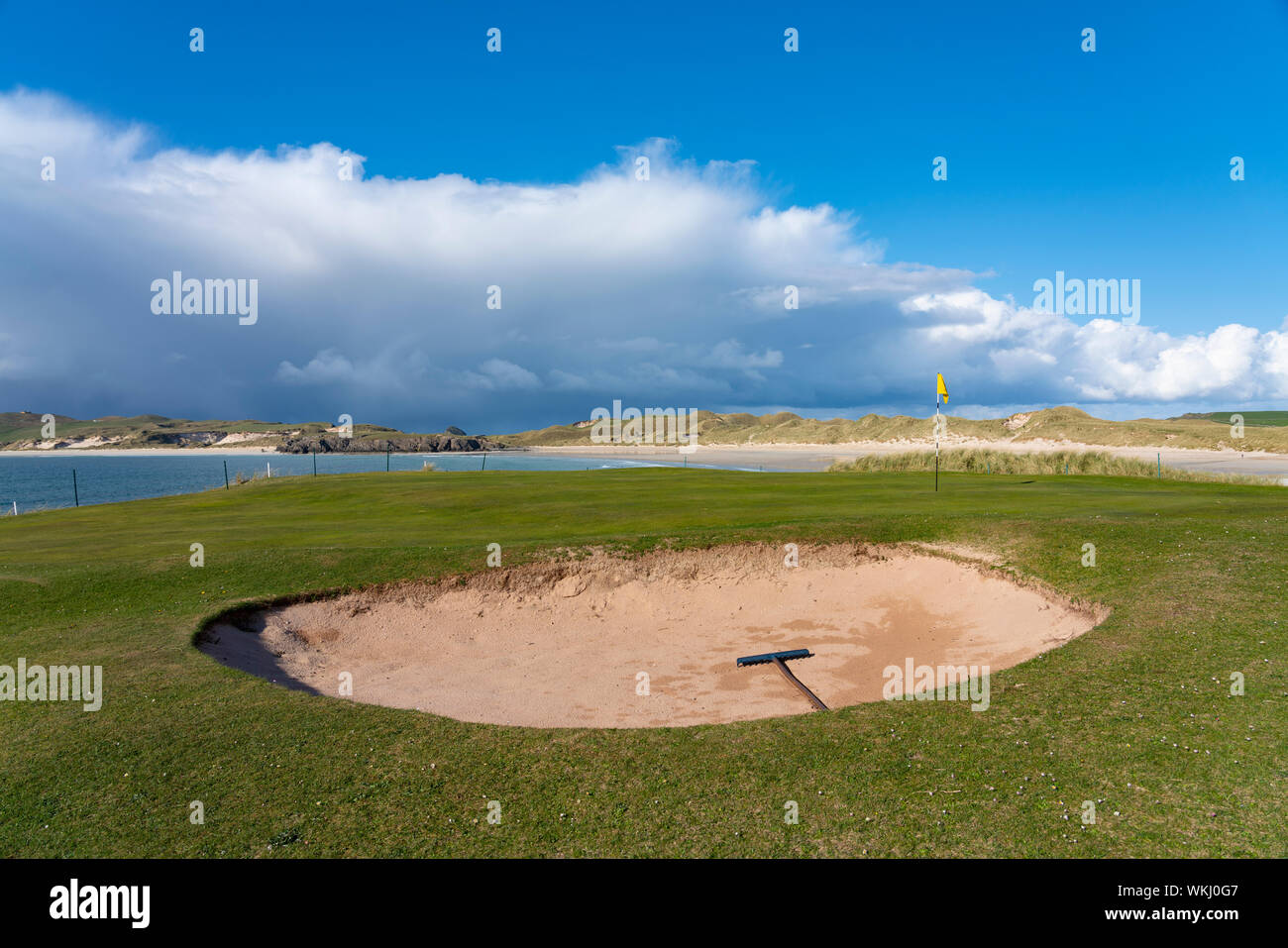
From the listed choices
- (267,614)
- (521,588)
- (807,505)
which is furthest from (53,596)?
(807,505)

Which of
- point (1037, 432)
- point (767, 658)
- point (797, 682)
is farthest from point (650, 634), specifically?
point (1037, 432)

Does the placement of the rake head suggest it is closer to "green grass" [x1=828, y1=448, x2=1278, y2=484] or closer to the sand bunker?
the sand bunker

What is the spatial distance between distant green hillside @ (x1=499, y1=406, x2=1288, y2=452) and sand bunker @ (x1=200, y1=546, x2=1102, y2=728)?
276ft

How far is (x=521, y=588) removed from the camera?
17.5 metres

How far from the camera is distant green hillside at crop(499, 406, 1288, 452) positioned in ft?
281

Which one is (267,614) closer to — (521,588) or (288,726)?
(521,588)

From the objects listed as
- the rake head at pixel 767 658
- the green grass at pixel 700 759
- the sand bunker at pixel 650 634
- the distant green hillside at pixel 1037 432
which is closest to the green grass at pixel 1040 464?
the sand bunker at pixel 650 634

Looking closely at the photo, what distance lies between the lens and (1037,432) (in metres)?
110

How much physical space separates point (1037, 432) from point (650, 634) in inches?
4469

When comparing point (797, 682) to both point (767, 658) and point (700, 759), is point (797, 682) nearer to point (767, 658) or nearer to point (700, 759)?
point (767, 658)

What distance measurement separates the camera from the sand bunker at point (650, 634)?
1259 cm
